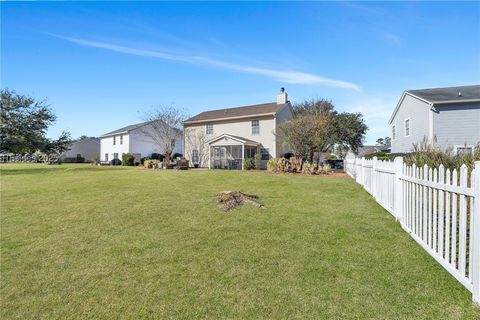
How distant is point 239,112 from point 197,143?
239 inches

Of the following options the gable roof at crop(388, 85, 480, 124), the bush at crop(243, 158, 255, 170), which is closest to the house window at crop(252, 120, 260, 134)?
the bush at crop(243, 158, 255, 170)

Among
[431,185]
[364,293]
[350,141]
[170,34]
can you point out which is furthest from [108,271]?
[350,141]

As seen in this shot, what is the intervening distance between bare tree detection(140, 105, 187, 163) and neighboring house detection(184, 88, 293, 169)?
2.08 meters

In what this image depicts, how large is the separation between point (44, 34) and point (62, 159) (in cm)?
4260

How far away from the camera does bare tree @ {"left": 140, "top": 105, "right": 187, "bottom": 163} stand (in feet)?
109

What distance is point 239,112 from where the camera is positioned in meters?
29.0

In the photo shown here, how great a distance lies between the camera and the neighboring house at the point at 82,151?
50.0 metres

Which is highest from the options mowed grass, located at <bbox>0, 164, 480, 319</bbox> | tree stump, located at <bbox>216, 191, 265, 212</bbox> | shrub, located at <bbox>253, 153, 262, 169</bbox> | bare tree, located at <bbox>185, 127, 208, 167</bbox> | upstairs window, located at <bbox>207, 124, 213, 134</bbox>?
upstairs window, located at <bbox>207, 124, 213, 134</bbox>

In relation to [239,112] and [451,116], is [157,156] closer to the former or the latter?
[239,112]

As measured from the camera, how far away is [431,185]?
3.66 metres

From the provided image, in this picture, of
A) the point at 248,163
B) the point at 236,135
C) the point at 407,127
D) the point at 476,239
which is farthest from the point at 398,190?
the point at 236,135

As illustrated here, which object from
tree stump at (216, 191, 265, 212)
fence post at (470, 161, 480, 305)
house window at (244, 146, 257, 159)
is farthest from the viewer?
house window at (244, 146, 257, 159)

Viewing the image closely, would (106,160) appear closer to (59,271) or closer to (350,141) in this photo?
(350,141)

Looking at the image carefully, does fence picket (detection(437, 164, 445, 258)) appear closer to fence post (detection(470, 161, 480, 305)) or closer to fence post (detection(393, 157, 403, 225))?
fence post (detection(470, 161, 480, 305))
